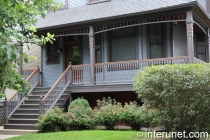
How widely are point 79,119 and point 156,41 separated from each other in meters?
6.19

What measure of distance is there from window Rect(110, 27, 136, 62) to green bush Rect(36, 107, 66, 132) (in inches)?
202

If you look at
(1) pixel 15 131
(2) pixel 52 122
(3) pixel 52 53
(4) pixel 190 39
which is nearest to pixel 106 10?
(3) pixel 52 53

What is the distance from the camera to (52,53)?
1772cm

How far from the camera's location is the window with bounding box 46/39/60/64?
57.6 feet

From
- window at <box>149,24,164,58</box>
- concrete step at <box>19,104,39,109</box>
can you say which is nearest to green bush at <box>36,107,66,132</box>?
concrete step at <box>19,104,39,109</box>

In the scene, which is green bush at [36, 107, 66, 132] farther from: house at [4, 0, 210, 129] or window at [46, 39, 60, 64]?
window at [46, 39, 60, 64]

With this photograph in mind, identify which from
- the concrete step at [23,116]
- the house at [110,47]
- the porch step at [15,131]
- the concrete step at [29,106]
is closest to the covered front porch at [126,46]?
the house at [110,47]

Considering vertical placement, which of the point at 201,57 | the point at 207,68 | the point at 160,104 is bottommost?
the point at 160,104

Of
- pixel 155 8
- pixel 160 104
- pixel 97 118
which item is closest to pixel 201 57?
pixel 155 8

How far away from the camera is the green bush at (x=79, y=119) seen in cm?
1113

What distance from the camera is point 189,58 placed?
40.3 feet

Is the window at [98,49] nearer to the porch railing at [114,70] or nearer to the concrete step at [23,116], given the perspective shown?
the porch railing at [114,70]

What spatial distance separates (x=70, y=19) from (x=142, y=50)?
4.17m

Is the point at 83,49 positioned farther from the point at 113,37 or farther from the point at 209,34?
the point at 209,34
